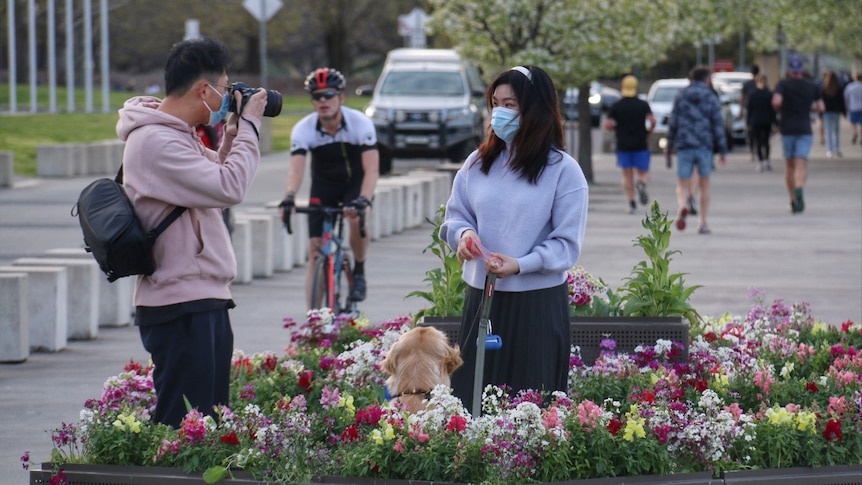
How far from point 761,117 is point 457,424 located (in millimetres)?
25498

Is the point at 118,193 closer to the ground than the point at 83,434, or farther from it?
farther from it

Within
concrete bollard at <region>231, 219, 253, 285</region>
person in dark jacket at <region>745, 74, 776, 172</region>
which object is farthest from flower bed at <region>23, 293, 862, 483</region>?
person in dark jacket at <region>745, 74, 776, 172</region>

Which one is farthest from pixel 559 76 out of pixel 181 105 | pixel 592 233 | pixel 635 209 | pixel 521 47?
pixel 181 105

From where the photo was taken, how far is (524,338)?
5.41m

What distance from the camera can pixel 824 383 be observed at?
6656mm

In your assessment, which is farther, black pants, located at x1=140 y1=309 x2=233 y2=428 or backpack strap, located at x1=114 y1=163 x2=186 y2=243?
black pants, located at x1=140 y1=309 x2=233 y2=428

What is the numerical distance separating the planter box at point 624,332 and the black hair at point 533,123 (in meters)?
2.21

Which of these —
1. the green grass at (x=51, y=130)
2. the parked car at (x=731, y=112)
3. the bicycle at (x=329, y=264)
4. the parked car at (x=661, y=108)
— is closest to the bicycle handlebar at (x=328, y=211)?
the bicycle at (x=329, y=264)

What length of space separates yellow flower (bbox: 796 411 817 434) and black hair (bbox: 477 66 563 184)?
1.27m

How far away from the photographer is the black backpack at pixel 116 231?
16.4ft

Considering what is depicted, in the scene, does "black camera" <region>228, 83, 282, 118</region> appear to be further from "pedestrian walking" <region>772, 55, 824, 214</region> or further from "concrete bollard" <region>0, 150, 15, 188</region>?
"concrete bollard" <region>0, 150, 15, 188</region>

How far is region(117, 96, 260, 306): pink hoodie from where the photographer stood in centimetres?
505

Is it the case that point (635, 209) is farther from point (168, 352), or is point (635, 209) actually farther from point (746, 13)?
point (746, 13)

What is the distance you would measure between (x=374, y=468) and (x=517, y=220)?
1.02 meters
